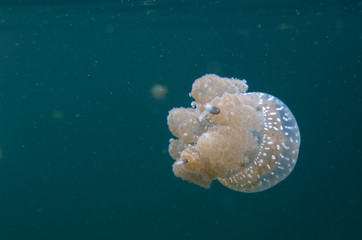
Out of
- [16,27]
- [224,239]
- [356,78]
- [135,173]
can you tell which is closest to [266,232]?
[224,239]

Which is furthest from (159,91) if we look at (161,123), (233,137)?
(233,137)

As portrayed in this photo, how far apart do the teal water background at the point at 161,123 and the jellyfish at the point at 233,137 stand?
995cm

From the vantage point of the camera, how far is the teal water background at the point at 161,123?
1327 cm

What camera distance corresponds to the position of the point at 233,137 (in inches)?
118

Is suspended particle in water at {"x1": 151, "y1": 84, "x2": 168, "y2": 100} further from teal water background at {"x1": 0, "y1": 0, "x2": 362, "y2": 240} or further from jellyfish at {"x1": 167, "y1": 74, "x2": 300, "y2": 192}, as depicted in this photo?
jellyfish at {"x1": 167, "y1": 74, "x2": 300, "y2": 192}

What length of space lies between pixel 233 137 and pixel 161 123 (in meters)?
15.0

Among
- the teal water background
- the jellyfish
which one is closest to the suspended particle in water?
the teal water background

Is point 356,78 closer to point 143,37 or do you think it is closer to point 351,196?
point 351,196

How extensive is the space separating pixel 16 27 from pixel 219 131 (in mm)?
15756

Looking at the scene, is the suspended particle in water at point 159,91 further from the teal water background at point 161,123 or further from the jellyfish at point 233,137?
the jellyfish at point 233,137

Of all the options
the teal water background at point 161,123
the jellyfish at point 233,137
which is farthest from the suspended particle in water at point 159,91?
the jellyfish at point 233,137

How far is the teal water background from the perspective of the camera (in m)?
13.3

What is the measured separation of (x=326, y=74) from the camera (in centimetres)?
1759

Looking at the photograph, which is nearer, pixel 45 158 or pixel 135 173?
pixel 135 173
